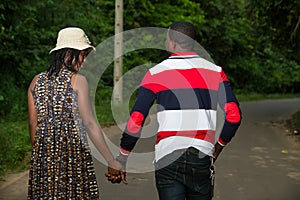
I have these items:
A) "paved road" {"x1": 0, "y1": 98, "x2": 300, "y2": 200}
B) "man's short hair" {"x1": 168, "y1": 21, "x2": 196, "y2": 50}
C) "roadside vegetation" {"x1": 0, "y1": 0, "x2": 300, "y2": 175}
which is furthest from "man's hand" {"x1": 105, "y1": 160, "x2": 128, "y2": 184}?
"roadside vegetation" {"x1": 0, "y1": 0, "x2": 300, "y2": 175}

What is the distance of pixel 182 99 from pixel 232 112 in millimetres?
459

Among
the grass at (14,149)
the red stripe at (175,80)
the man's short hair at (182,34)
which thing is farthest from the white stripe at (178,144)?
the grass at (14,149)

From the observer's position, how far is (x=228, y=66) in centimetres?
3903

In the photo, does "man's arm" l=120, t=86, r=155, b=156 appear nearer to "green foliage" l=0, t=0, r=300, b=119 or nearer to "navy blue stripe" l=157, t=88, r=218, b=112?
"navy blue stripe" l=157, t=88, r=218, b=112

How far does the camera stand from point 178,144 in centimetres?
406

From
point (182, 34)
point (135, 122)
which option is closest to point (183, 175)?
point (135, 122)

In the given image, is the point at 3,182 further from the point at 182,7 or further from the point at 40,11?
the point at 182,7

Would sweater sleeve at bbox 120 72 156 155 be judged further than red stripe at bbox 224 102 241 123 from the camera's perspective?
No

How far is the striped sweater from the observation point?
4059 millimetres

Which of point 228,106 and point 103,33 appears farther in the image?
point 103,33

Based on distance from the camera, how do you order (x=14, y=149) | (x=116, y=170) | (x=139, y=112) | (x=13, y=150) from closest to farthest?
(x=139, y=112) < (x=116, y=170) < (x=13, y=150) < (x=14, y=149)

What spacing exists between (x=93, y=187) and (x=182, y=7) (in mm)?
25512

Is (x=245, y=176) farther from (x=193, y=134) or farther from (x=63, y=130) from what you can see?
(x=63, y=130)

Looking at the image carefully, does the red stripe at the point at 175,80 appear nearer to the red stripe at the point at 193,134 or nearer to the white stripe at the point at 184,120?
the white stripe at the point at 184,120
